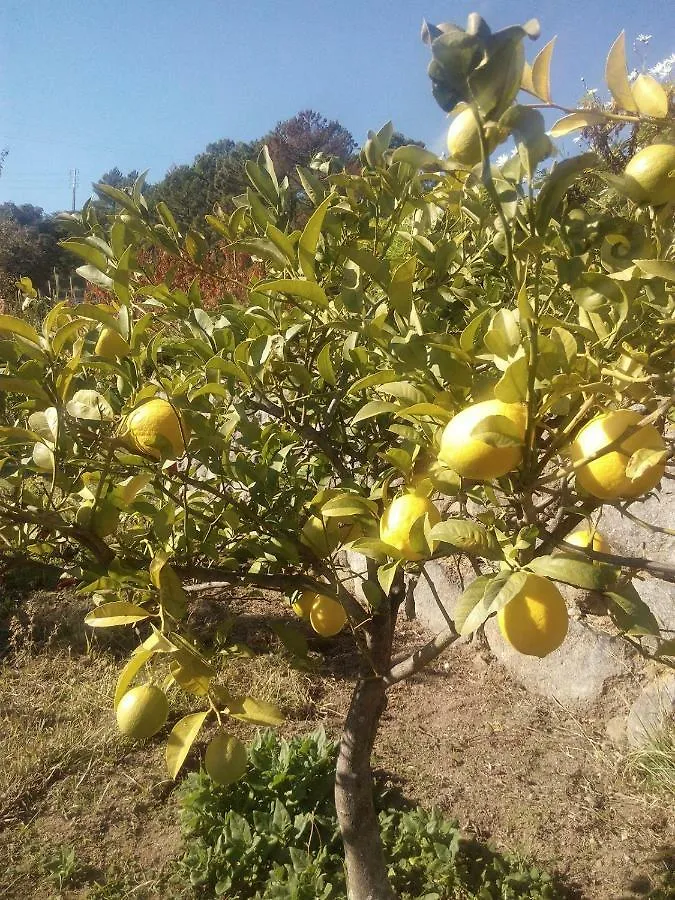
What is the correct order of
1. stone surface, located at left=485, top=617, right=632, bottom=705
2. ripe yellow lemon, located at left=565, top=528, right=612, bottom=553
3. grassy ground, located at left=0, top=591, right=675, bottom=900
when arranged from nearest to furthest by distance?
ripe yellow lemon, located at left=565, top=528, right=612, bottom=553 < grassy ground, located at left=0, top=591, right=675, bottom=900 < stone surface, located at left=485, top=617, right=632, bottom=705

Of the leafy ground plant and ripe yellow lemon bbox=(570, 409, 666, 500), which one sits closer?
ripe yellow lemon bbox=(570, 409, 666, 500)

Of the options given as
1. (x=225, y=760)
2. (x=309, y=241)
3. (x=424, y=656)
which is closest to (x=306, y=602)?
(x=424, y=656)

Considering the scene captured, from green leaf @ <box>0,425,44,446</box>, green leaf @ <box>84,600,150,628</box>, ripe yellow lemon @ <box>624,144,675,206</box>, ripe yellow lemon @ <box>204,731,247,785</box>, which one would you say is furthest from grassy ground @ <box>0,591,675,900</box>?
ripe yellow lemon @ <box>624,144,675,206</box>

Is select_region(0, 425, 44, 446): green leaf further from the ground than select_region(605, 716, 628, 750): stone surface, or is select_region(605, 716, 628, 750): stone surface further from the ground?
select_region(0, 425, 44, 446): green leaf

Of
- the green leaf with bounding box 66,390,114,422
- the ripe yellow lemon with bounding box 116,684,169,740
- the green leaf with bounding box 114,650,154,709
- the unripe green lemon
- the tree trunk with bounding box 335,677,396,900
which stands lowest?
the tree trunk with bounding box 335,677,396,900

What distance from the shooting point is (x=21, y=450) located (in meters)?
0.98

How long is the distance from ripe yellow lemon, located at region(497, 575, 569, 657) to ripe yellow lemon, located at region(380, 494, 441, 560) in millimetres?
92

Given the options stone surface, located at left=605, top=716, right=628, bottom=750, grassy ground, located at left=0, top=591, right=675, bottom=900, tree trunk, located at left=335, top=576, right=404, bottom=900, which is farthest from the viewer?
stone surface, located at left=605, top=716, right=628, bottom=750

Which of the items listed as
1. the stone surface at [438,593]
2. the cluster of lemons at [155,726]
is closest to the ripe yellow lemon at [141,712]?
the cluster of lemons at [155,726]

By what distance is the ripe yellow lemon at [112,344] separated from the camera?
80cm

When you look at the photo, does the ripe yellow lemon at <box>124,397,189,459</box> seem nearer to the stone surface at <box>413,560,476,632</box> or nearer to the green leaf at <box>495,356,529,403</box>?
the green leaf at <box>495,356,529,403</box>

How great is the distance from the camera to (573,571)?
0.45m

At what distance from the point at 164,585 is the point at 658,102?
689mm

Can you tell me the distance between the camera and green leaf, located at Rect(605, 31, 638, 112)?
51cm
